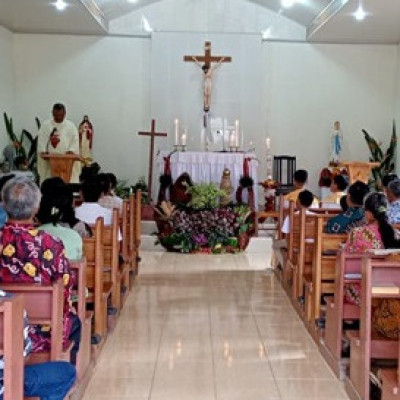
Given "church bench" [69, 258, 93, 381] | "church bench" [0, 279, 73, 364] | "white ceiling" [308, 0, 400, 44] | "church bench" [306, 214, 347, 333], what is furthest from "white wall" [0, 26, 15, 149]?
"church bench" [0, 279, 73, 364]

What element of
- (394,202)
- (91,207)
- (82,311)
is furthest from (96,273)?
(394,202)

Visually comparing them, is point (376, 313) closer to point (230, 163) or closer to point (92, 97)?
point (230, 163)

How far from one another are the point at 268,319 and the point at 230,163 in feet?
15.0

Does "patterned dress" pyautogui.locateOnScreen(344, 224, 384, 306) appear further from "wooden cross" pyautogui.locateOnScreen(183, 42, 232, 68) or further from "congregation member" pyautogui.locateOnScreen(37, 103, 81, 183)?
"wooden cross" pyautogui.locateOnScreen(183, 42, 232, 68)

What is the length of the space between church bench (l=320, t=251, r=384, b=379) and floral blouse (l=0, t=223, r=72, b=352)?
1.73 metres

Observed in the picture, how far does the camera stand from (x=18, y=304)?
223 cm

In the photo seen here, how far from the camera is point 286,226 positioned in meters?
6.84

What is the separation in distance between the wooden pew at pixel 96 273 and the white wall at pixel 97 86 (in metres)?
8.16

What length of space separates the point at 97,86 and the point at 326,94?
424 cm

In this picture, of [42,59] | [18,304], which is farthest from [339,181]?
[42,59]

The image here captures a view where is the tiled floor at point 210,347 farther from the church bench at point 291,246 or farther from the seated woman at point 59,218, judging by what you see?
the seated woman at point 59,218

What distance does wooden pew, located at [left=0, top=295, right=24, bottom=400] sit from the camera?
2160 millimetres

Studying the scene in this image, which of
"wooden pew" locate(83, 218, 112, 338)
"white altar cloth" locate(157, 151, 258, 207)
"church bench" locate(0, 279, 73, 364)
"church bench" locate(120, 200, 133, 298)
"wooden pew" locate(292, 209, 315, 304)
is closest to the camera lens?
"church bench" locate(0, 279, 73, 364)

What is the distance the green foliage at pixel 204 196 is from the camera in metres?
8.97
